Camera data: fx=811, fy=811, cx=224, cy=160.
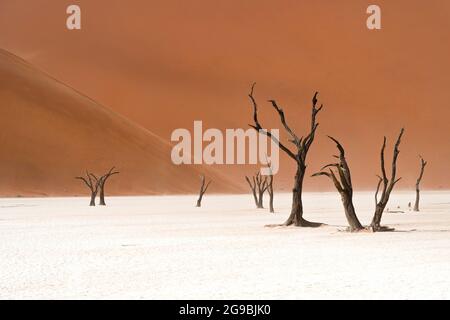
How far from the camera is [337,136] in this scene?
349ft

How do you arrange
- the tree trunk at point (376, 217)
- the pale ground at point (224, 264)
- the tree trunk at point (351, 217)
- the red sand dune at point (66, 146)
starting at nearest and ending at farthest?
the pale ground at point (224, 264)
the tree trunk at point (351, 217)
the tree trunk at point (376, 217)
the red sand dune at point (66, 146)

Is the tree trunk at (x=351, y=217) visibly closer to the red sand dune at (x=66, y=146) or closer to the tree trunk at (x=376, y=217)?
the tree trunk at (x=376, y=217)

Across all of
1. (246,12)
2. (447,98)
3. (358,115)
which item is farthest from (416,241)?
(246,12)

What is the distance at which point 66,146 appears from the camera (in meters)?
78.6

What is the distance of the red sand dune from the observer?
236 ft

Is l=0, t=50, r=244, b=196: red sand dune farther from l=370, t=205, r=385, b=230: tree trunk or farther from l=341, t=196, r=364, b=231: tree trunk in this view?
l=370, t=205, r=385, b=230: tree trunk

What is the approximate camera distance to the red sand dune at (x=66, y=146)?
71.9 metres

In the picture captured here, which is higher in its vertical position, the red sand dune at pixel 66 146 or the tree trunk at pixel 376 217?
the red sand dune at pixel 66 146

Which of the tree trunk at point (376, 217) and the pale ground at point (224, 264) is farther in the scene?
the tree trunk at point (376, 217)

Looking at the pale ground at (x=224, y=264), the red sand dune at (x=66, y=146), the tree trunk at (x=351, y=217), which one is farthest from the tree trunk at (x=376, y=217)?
the red sand dune at (x=66, y=146)

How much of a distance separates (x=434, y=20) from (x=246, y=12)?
30.2 metres

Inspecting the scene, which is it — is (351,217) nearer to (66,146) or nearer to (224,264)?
(224,264)

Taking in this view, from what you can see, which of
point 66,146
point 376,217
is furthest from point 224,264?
point 66,146
